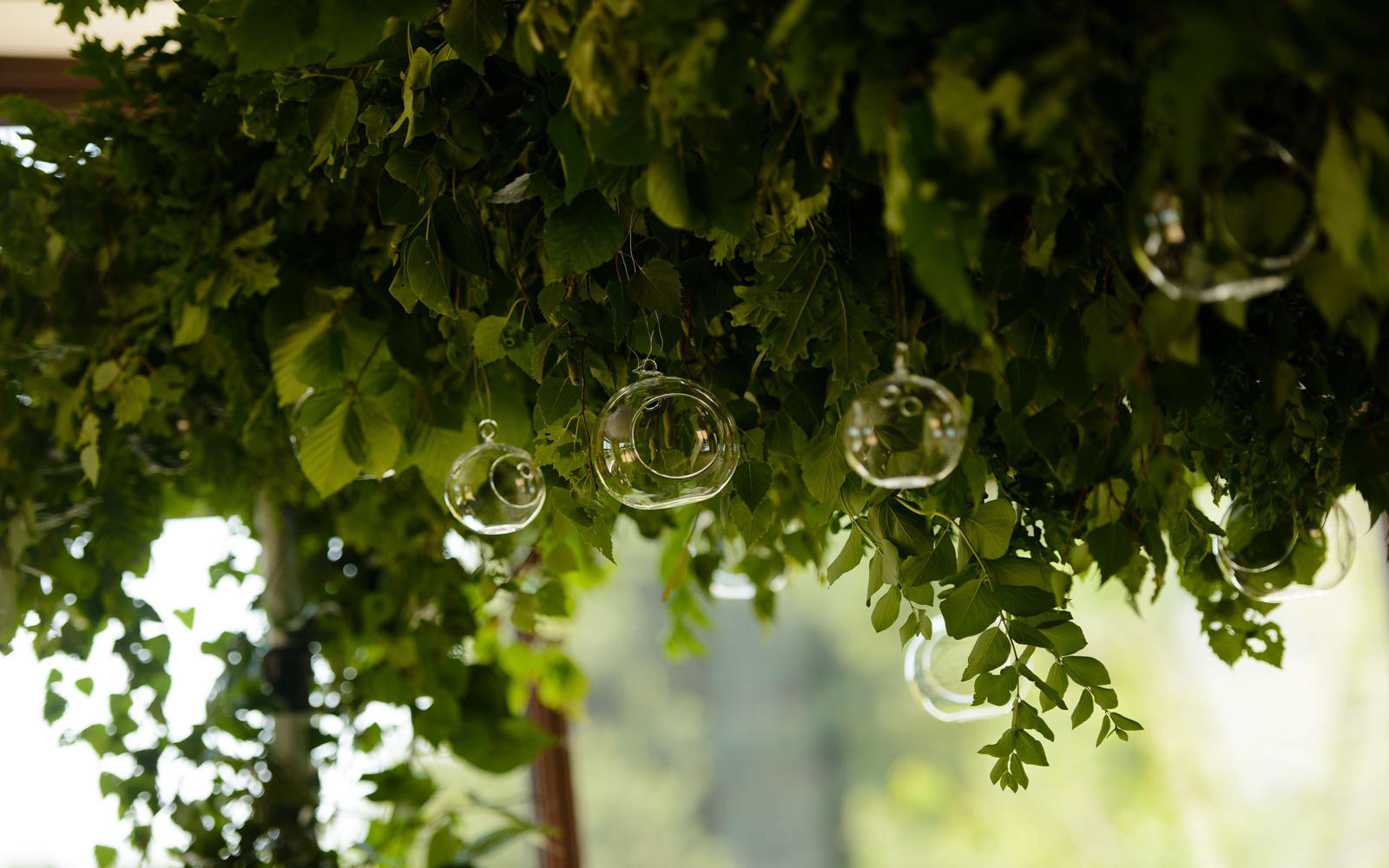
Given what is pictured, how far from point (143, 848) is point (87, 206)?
861 mm

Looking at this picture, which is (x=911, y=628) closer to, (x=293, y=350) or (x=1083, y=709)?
(x=1083, y=709)

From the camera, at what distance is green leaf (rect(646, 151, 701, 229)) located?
55cm

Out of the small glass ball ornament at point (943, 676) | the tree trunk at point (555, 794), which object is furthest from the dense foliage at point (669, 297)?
the tree trunk at point (555, 794)

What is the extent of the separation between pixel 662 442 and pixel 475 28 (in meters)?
0.26

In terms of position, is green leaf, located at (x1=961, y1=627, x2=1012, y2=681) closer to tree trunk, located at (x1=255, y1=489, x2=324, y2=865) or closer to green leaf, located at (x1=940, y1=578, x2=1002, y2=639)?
green leaf, located at (x1=940, y1=578, x2=1002, y2=639)

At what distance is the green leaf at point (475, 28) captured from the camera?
2.08 ft

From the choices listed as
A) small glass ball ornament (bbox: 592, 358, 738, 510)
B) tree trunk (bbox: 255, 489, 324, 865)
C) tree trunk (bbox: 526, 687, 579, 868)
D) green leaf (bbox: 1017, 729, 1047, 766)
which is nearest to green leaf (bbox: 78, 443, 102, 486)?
tree trunk (bbox: 255, 489, 324, 865)

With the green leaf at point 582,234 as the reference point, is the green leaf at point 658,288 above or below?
below

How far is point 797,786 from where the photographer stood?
469cm

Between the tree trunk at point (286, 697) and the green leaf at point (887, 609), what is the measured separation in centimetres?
97

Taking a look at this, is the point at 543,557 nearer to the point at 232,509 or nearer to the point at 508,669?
the point at 232,509

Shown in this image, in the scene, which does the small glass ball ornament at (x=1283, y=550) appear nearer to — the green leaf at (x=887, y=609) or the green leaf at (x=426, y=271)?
the green leaf at (x=887, y=609)

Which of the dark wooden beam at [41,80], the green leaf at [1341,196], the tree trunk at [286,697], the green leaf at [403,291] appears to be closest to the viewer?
the green leaf at [1341,196]

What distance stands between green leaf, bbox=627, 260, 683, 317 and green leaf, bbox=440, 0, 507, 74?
16 cm
